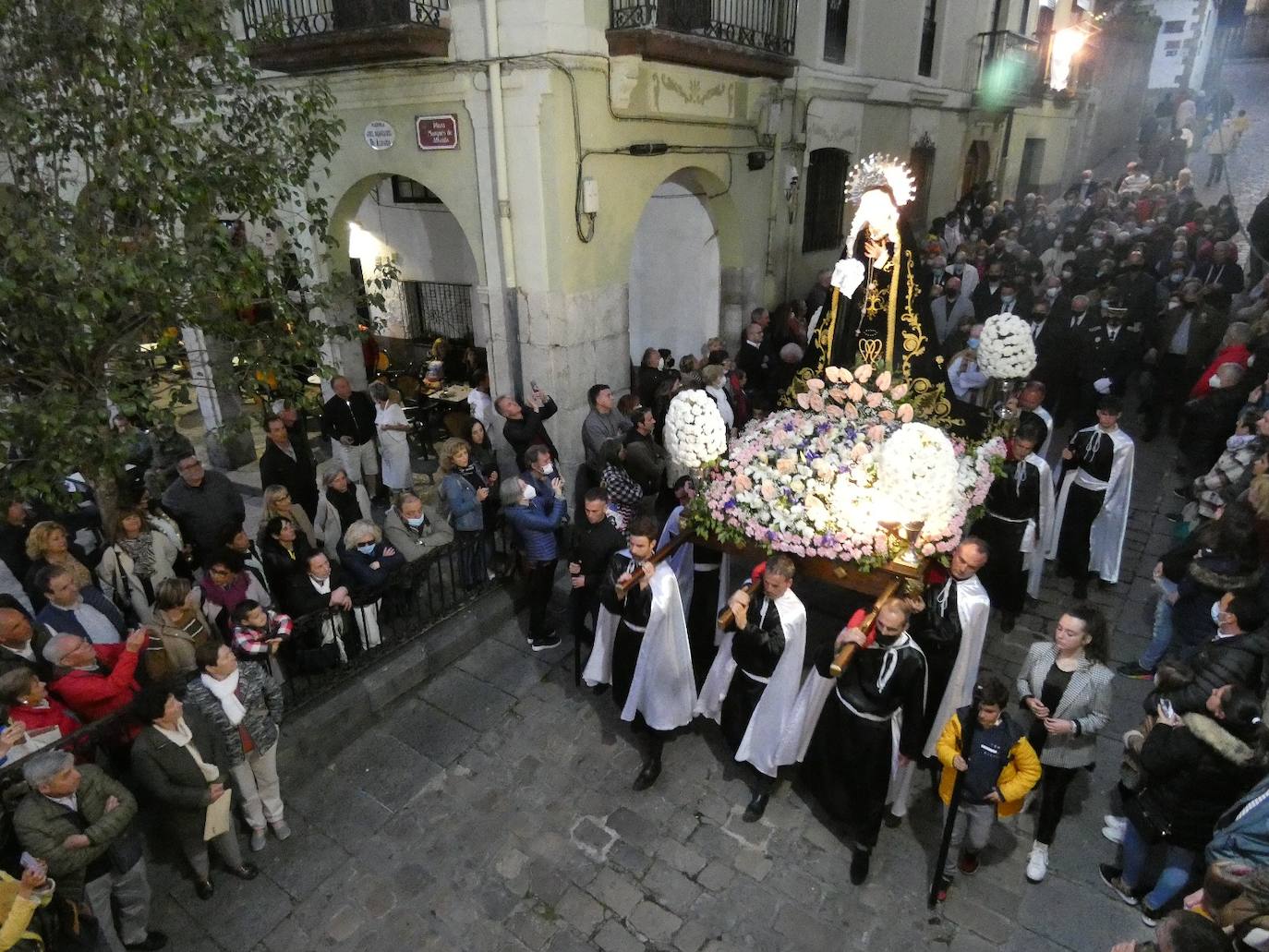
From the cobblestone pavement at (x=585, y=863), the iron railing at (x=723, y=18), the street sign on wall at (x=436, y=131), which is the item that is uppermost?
the iron railing at (x=723, y=18)

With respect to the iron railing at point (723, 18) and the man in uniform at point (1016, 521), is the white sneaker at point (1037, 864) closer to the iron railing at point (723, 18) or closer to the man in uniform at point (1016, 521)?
the man in uniform at point (1016, 521)

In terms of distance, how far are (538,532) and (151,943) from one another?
11.9ft

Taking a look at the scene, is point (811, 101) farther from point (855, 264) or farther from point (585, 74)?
point (855, 264)

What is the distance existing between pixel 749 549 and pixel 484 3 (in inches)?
243

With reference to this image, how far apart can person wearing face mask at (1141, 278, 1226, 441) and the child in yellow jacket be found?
7903 millimetres

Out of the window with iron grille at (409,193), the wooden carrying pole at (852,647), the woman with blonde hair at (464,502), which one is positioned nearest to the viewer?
the wooden carrying pole at (852,647)

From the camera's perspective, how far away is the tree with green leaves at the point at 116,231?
434 centimetres

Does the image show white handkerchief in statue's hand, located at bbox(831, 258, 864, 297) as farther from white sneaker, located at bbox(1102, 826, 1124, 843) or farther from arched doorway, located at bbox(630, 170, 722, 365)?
arched doorway, located at bbox(630, 170, 722, 365)

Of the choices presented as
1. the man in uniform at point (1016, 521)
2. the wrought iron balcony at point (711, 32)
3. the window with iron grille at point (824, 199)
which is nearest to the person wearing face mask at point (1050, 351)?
the man in uniform at point (1016, 521)

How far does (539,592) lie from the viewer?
22.0ft

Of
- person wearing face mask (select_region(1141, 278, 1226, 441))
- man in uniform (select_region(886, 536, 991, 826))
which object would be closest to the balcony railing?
person wearing face mask (select_region(1141, 278, 1226, 441))

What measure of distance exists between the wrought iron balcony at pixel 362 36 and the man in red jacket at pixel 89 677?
5.98 m

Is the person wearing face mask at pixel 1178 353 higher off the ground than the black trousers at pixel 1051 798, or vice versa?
the person wearing face mask at pixel 1178 353

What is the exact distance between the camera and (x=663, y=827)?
5051mm
